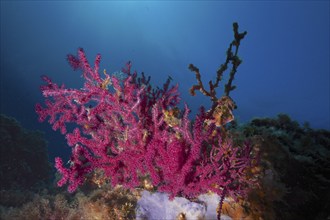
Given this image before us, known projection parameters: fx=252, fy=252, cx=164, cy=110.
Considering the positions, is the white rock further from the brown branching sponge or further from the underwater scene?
the brown branching sponge

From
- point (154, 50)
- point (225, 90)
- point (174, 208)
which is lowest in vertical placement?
point (174, 208)

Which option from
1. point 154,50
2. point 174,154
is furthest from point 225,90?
point 154,50

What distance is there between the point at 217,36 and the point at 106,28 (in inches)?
2257

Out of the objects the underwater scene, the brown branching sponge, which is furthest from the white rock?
the brown branching sponge

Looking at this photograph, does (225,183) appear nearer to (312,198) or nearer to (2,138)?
(312,198)

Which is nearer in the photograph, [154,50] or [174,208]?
[174,208]

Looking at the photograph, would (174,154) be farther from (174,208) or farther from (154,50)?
(154,50)

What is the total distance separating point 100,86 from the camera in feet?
9.55

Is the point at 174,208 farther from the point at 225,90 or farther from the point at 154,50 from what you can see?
the point at 154,50

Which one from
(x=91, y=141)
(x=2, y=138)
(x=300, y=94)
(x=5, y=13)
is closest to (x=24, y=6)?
(x=5, y=13)

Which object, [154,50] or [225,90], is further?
[154,50]

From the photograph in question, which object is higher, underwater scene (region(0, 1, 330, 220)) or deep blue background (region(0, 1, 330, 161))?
deep blue background (region(0, 1, 330, 161))

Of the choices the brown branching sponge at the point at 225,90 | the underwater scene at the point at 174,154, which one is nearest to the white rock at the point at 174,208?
the underwater scene at the point at 174,154

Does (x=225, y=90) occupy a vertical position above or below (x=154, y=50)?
below
